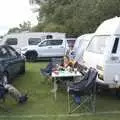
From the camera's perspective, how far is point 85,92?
9445 mm

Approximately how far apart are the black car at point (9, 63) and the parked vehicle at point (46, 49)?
35.1ft

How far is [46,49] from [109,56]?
16091 mm

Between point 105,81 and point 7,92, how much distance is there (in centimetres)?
255

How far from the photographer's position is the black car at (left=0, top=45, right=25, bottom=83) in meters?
12.8

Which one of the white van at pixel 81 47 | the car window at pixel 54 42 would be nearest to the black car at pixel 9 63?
the white van at pixel 81 47

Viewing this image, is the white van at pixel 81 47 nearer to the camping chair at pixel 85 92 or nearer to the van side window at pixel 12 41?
the camping chair at pixel 85 92

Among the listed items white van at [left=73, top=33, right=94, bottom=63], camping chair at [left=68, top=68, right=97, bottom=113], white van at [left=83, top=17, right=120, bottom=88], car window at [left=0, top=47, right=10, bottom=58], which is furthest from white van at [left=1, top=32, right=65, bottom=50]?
camping chair at [left=68, top=68, right=97, bottom=113]

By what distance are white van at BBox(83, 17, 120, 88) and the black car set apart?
2.85m

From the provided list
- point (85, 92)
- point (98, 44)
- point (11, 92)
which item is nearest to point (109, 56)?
point (85, 92)

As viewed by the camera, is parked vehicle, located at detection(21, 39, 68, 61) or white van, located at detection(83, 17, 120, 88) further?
parked vehicle, located at detection(21, 39, 68, 61)

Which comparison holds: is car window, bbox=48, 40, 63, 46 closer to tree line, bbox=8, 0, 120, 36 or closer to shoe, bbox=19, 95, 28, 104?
tree line, bbox=8, 0, 120, 36

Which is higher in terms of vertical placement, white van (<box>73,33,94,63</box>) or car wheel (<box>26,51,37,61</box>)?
white van (<box>73,33,94,63</box>)

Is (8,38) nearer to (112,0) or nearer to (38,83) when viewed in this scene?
(112,0)

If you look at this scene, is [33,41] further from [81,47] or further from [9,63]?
[9,63]
